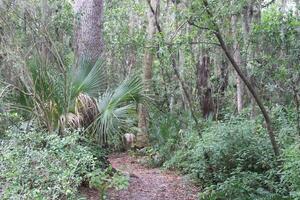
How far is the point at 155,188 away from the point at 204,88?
17.6 feet

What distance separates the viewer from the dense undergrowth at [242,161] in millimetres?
6402

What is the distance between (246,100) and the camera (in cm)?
1251

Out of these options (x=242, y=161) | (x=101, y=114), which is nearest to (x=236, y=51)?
(x=242, y=161)

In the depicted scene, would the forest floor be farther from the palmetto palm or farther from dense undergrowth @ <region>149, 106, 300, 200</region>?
the palmetto palm

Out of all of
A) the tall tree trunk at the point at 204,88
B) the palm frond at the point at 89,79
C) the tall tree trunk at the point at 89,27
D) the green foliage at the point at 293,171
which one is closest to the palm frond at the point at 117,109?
the palm frond at the point at 89,79

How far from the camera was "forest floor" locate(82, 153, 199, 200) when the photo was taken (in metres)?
7.36

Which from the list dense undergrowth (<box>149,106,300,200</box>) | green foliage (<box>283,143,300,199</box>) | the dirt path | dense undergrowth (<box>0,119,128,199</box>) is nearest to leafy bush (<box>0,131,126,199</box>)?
dense undergrowth (<box>0,119,128,199</box>)

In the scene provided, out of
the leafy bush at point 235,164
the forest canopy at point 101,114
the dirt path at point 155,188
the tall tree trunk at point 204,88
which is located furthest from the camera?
the tall tree trunk at point 204,88

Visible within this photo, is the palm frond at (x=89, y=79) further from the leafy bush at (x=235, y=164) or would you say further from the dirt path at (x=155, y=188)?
the leafy bush at (x=235, y=164)

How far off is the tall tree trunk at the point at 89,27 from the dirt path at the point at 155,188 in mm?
2688

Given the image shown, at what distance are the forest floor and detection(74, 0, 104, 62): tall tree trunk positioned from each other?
266cm

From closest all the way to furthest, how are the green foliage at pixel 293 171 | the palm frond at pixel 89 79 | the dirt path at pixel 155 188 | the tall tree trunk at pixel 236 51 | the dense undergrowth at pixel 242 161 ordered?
1. the green foliage at pixel 293 171
2. the dense undergrowth at pixel 242 161
3. the palm frond at pixel 89 79
4. the dirt path at pixel 155 188
5. the tall tree trunk at pixel 236 51

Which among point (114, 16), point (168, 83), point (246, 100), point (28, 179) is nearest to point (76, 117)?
point (28, 179)

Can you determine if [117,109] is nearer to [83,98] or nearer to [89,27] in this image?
[83,98]
